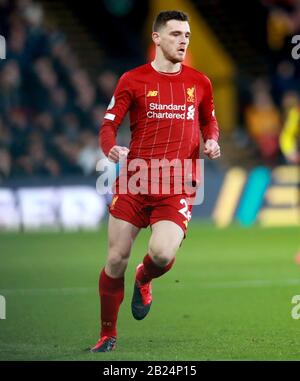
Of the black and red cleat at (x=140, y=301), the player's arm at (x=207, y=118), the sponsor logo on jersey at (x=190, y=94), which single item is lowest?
the black and red cleat at (x=140, y=301)

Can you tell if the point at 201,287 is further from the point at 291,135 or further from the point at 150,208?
the point at 291,135

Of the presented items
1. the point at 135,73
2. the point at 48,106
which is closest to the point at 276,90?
the point at 48,106

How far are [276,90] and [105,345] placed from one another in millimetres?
14539

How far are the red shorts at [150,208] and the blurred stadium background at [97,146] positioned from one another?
1.02 meters

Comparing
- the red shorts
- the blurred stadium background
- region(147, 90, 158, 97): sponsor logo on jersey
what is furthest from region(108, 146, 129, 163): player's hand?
the blurred stadium background

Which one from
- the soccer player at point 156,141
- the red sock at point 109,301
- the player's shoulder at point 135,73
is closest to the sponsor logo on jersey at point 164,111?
the soccer player at point 156,141

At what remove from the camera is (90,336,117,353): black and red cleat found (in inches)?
312

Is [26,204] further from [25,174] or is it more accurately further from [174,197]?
[174,197]

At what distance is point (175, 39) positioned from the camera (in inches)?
322

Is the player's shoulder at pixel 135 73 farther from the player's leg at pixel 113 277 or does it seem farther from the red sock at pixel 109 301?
the red sock at pixel 109 301

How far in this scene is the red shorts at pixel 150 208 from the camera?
812 centimetres

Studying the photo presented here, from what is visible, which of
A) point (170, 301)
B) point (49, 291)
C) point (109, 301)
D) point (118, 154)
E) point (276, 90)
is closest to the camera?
point (118, 154)

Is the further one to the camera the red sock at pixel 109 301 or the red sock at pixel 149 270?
the red sock at pixel 149 270

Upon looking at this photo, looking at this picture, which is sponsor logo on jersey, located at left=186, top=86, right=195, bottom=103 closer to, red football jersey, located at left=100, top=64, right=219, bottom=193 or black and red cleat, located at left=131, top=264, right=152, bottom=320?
red football jersey, located at left=100, top=64, right=219, bottom=193
